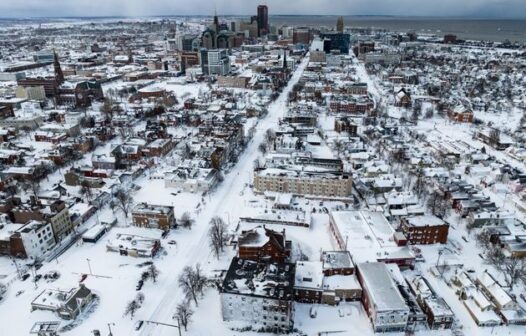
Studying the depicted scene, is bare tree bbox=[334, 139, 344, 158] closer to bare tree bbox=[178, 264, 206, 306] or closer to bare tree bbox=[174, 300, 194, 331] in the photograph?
bare tree bbox=[178, 264, 206, 306]

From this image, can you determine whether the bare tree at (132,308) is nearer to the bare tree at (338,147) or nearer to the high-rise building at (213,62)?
the bare tree at (338,147)

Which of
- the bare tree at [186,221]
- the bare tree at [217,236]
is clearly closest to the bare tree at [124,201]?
the bare tree at [186,221]

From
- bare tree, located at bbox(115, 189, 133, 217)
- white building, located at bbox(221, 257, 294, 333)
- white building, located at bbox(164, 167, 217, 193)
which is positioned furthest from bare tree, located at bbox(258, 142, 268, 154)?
white building, located at bbox(221, 257, 294, 333)

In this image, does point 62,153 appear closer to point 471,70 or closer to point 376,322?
point 376,322

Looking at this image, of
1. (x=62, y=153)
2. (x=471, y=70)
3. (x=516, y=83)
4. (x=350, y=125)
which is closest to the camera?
(x=62, y=153)

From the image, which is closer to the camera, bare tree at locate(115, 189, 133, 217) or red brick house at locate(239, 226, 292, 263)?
red brick house at locate(239, 226, 292, 263)

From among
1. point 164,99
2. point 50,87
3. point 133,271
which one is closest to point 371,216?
point 133,271
